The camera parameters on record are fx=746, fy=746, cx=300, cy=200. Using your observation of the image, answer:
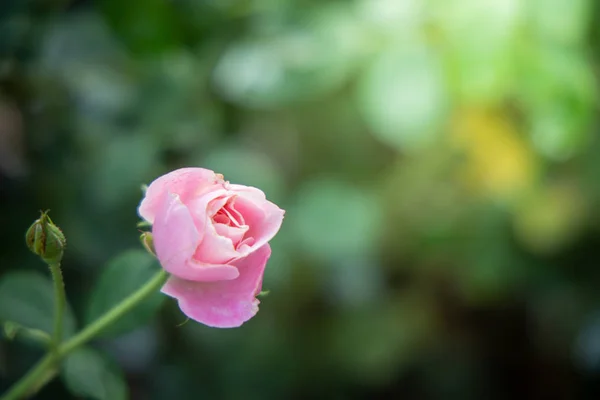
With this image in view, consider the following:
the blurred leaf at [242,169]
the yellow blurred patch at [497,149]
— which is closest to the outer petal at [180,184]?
the blurred leaf at [242,169]

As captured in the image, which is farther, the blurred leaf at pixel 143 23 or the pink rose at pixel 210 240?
the blurred leaf at pixel 143 23

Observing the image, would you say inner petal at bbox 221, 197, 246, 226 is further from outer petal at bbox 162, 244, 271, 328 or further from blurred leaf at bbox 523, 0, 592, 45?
blurred leaf at bbox 523, 0, 592, 45

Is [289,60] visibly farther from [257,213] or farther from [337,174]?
[257,213]

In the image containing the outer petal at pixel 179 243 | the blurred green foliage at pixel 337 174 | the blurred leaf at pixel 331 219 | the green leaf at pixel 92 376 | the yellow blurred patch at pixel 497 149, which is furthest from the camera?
the yellow blurred patch at pixel 497 149

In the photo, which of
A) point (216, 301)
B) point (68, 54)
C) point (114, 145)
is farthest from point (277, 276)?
point (216, 301)

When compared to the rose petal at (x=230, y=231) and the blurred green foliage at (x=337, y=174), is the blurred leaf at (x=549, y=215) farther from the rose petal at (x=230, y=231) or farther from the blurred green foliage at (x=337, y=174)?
the rose petal at (x=230, y=231)

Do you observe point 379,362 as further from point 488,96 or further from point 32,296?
point 32,296

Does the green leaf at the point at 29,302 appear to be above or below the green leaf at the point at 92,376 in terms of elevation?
above
